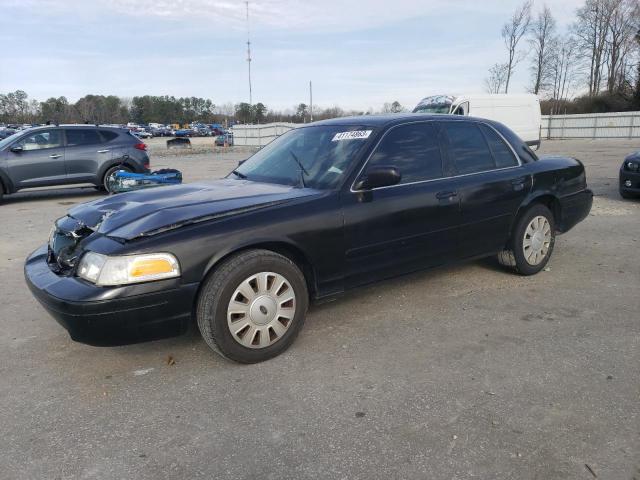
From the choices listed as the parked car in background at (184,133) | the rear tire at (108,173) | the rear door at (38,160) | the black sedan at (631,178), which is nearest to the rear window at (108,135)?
the rear tire at (108,173)

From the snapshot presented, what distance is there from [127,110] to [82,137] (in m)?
131

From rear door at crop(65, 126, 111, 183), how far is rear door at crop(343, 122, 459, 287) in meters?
9.41

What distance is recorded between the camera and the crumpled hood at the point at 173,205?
313cm

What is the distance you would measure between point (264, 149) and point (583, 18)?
6381 cm

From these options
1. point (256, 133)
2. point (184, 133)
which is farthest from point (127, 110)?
point (256, 133)

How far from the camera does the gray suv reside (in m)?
10.9

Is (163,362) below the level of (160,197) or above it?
below

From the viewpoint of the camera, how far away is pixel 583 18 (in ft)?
185

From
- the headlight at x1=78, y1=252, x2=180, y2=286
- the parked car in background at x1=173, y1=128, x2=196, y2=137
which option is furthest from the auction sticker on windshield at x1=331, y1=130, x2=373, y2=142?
the parked car in background at x1=173, y1=128, x2=196, y2=137

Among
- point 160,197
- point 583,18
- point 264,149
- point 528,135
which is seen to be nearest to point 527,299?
point 264,149

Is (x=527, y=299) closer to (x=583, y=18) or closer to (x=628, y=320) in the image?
(x=628, y=320)

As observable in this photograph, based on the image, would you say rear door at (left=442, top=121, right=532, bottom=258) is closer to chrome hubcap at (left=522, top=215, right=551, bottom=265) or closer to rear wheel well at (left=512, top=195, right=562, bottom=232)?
rear wheel well at (left=512, top=195, right=562, bottom=232)

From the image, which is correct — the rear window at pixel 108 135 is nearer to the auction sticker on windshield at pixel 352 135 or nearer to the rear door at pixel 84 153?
the rear door at pixel 84 153

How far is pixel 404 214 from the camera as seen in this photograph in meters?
3.92
